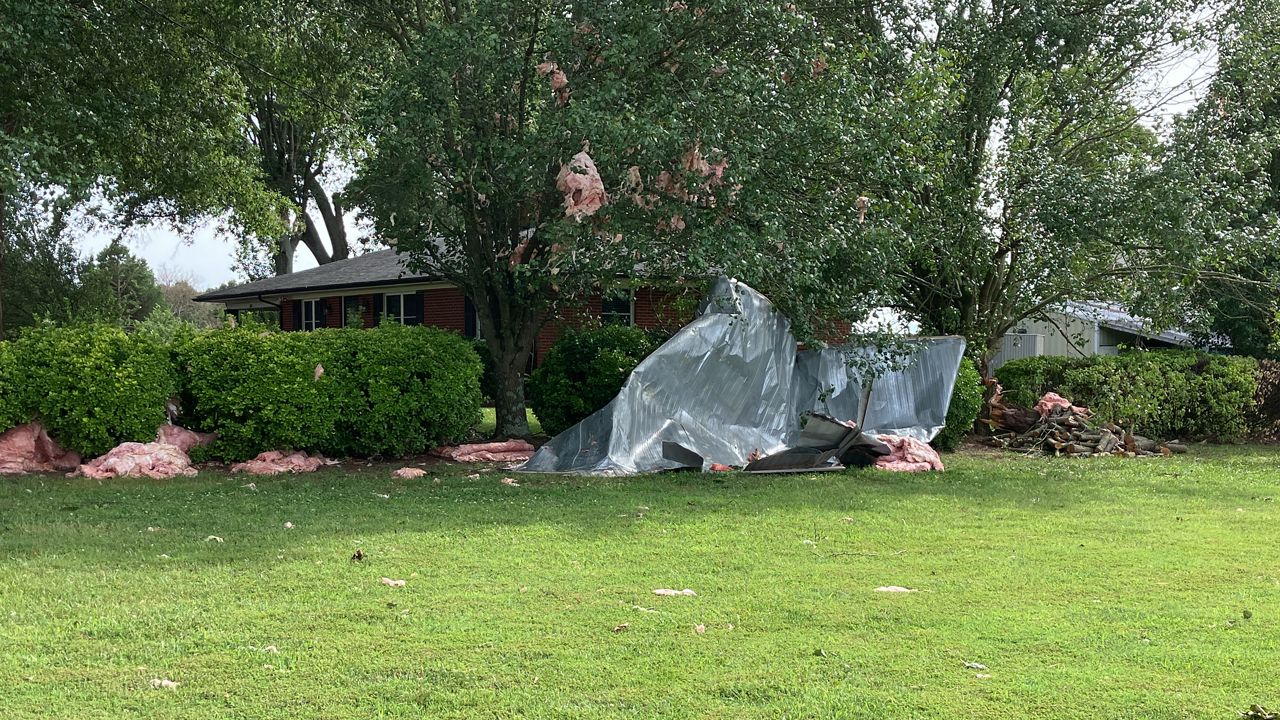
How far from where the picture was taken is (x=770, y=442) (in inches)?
447

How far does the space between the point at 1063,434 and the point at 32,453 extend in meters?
11.4

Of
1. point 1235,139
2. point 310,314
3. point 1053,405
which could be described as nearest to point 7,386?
point 1053,405

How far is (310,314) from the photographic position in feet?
91.6

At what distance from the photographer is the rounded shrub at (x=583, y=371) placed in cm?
1155

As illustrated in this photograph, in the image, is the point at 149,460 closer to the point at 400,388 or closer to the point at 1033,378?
the point at 400,388

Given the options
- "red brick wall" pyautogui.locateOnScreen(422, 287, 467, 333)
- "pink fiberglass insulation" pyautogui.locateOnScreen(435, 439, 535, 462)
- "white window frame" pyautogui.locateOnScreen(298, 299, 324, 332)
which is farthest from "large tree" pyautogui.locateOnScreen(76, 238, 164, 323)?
"pink fiberglass insulation" pyautogui.locateOnScreen(435, 439, 535, 462)

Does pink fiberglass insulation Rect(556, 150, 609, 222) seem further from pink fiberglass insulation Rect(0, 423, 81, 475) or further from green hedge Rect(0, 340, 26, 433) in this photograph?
pink fiberglass insulation Rect(0, 423, 81, 475)

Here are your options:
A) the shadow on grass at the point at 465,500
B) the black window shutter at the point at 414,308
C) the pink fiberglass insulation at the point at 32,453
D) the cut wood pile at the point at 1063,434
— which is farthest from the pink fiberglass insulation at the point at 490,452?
the black window shutter at the point at 414,308

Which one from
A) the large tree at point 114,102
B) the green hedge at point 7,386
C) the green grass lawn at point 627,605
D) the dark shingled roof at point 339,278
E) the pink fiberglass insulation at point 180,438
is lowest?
the green grass lawn at point 627,605

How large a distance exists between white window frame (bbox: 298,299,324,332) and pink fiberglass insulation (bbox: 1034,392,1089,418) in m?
19.1

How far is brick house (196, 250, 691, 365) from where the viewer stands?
68.7 ft

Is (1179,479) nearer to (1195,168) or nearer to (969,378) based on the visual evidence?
(969,378)

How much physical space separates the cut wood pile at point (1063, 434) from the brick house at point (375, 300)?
23.1 ft

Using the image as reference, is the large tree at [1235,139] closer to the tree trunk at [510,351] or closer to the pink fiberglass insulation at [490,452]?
the tree trunk at [510,351]
